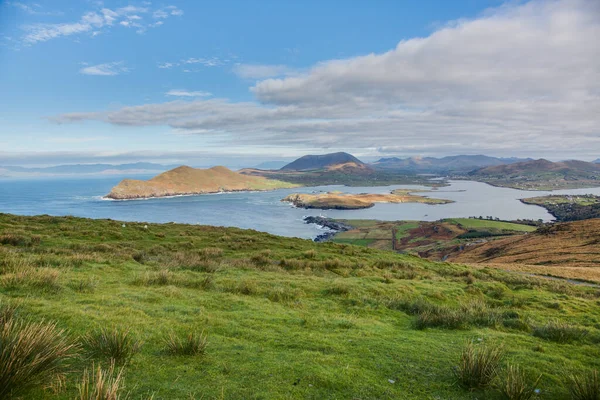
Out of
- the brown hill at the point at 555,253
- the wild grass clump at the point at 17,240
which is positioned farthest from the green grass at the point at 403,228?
the wild grass clump at the point at 17,240

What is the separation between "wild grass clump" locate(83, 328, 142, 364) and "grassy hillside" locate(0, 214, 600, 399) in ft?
0.11

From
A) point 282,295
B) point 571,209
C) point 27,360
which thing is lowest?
point 571,209

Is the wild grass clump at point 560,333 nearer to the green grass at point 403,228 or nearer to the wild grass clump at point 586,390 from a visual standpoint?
the wild grass clump at point 586,390

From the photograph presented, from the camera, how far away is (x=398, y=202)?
190500 millimetres

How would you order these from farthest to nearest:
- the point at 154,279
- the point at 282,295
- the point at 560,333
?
the point at 154,279 < the point at 282,295 < the point at 560,333

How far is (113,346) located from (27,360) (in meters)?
1.19

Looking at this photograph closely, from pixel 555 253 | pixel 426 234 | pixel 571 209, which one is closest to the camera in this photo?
pixel 555 253

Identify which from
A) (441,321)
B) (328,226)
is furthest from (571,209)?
(441,321)

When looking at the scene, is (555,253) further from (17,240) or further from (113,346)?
(17,240)

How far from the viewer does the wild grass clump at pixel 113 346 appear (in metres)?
4.74

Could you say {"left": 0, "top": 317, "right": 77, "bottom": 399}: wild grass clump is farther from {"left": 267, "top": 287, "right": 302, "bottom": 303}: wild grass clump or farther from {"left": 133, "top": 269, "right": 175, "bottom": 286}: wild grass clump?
{"left": 267, "top": 287, "right": 302, "bottom": 303}: wild grass clump

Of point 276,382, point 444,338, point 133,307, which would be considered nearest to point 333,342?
point 276,382

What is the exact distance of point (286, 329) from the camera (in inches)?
272

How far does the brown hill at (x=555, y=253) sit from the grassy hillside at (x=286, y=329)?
1582 cm
